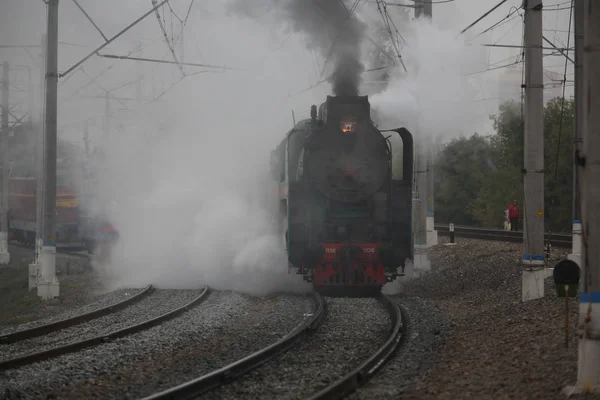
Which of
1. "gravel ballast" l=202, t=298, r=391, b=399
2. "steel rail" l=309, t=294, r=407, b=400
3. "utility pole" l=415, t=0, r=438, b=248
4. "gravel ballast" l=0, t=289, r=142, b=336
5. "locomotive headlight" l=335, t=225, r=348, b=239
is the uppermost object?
"utility pole" l=415, t=0, r=438, b=248

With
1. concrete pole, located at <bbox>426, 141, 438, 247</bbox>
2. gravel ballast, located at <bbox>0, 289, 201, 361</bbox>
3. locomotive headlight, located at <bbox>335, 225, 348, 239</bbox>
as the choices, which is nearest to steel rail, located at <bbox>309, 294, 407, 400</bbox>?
locomotive headlight, located at <bbox>335, 225, 348, 239</bbox>

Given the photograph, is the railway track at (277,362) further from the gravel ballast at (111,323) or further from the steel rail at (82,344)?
the gravel ballast at (111,323)

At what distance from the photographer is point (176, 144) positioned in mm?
25547

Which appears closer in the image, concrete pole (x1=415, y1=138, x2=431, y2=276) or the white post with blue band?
the white post with blue band

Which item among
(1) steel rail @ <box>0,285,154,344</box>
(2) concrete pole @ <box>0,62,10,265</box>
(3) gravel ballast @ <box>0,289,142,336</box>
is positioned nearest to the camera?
(1) steel rail @ <box>0,285,154,344</box>

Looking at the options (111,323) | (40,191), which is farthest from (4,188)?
(111,323)

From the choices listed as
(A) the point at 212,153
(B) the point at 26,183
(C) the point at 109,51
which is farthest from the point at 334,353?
(B) the point at 26,183

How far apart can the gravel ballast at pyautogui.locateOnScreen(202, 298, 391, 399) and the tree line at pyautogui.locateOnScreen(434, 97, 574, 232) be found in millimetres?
22084

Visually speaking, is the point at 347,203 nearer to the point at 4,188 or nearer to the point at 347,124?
the point at 347,124

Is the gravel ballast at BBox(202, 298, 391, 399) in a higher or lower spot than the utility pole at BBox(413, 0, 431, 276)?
lower

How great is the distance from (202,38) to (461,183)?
27.2 m

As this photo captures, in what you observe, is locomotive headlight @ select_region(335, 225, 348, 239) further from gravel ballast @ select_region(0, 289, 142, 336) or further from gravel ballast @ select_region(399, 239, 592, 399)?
gravel ballast @ select_region(0, 289, 142, 336)

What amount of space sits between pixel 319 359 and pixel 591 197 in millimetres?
3742

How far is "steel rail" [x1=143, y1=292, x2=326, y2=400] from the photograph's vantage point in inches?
301
